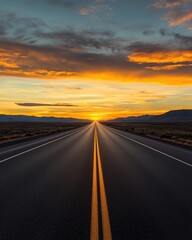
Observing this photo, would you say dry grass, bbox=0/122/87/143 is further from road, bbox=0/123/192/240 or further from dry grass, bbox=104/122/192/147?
road, bbox=0/123/192/240

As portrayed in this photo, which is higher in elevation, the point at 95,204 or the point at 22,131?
the point at 22,131

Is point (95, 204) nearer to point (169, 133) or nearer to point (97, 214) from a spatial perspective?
point (97, 214)

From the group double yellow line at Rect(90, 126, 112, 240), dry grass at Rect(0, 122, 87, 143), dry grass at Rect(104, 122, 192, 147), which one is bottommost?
dry grass at Rect(104, 122, 192, 147)

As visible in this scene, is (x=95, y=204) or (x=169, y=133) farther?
(x=169, y=133)

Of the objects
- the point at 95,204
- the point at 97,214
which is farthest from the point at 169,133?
the point at 97,214

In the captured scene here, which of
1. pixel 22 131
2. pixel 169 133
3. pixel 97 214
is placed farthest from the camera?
pixel 22 131

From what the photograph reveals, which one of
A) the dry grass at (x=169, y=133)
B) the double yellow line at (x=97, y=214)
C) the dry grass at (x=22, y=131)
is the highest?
the dry grass at (x=22, y=131)

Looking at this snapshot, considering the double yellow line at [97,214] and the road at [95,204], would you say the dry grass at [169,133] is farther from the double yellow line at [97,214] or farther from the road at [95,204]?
the double yellow line at [97,214]

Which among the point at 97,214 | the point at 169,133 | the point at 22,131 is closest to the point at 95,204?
the point at 97,214

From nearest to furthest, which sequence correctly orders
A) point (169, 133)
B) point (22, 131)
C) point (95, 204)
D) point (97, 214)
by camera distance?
point (97, 214) → point (95, 204) → point (169, 133) → point (22, 131)

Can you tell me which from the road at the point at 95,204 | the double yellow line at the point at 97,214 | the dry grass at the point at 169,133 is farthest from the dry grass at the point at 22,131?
the double yellow line at the point at 97,214

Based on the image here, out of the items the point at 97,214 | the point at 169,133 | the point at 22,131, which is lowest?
the point at 169,133

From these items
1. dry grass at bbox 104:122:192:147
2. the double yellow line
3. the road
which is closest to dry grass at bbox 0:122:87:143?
dry grass at bbox 104:122:192:147

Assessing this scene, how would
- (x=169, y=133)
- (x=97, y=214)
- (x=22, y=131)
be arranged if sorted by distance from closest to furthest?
(x=97, y=214), (x=169, y=133), (x=22, y=131)
